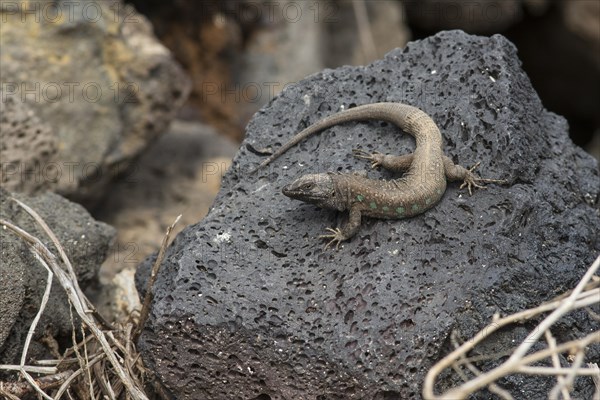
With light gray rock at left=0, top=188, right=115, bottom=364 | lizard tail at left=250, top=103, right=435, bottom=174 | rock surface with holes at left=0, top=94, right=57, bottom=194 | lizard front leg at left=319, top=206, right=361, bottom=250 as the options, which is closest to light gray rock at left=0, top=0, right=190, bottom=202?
rock surface with holes at left=0, top=94, right=57, bottom=194

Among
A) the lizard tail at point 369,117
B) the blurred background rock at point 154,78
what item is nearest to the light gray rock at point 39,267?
the blurred background rock at point 154,78

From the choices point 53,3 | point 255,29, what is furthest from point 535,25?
point 53,3

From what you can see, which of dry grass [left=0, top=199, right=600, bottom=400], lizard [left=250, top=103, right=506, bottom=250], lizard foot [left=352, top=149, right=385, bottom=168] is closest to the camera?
dry grass [left=0, top=199, right=600, bottom=400]

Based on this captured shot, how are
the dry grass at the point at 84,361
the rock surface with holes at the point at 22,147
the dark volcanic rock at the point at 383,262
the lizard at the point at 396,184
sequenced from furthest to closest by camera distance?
the rock surface with holes at the point at 22,147
the lizard at the point at 396,184
the dry grass at the point at 84,361
the dark volcanic rock at the point at 383,262

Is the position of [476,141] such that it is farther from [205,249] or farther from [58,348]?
[58,348]

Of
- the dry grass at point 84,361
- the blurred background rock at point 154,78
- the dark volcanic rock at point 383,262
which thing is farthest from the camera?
the blurred background rock at point 154,78

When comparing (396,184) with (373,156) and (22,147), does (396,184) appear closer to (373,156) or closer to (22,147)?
(373,156)

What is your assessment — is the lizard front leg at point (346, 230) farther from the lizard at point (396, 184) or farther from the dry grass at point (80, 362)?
the dry grass at point (80, 362)

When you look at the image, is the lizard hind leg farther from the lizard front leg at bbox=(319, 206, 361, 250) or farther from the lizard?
the lizard front leg at bbox=(319, 206, 361, 250)
